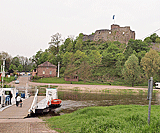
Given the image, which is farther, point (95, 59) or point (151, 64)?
point (95, 59)

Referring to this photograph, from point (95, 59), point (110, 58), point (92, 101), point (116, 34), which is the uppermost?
point (116, 34)

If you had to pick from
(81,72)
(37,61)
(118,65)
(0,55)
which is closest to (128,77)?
(118,65)

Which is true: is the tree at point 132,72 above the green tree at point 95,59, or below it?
below

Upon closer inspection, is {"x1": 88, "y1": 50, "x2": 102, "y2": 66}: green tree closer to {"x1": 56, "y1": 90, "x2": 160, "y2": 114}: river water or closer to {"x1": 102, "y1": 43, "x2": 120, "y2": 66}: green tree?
{"x1": 102, "y1": 43, "x2": 120, "y2": 66}: green tree

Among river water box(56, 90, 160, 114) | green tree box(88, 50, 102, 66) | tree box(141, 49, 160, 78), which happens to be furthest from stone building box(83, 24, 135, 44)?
river water box(56, 90, 160, 114)

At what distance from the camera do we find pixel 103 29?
302 ft

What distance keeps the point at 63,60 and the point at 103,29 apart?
3109 cm

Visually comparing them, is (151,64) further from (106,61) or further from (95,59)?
(95,59)

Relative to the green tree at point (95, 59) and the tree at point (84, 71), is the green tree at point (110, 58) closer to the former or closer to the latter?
the green tree at point (95, 59)

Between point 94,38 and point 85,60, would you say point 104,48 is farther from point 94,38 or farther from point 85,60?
point 85,60

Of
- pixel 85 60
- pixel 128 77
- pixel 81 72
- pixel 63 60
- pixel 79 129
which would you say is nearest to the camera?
pixel 79 129

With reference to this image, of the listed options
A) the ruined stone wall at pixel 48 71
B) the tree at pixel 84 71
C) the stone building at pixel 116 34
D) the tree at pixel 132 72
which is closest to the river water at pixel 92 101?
the tree at pixel 132 72

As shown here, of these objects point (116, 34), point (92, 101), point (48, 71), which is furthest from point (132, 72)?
point (116, 34)

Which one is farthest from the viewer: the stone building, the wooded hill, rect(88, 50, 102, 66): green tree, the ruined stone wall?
→ the stone building
